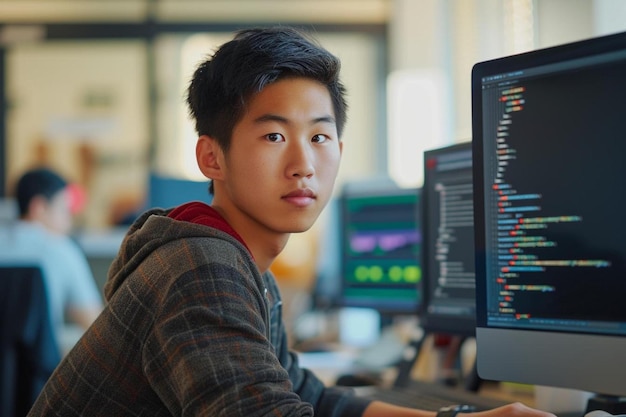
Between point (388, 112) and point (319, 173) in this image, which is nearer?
point (319, 173)

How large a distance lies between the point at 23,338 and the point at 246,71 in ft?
5.22

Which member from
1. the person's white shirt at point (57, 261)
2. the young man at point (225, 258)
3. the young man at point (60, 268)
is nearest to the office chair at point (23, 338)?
the young man at point (60, 268)

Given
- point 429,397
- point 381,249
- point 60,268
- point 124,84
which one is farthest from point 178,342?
point 124,84

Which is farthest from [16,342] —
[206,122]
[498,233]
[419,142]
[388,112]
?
[388,112]

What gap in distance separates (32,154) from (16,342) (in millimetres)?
3846

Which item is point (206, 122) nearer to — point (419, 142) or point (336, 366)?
point (336, 366)

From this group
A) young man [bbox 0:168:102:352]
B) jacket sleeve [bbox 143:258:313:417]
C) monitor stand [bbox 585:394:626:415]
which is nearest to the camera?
jacket sleeve [bbox 143:258:313:417]

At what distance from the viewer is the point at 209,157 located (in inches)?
47.3

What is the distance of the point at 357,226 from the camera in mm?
2574

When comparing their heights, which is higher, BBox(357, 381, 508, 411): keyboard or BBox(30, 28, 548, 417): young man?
BBox(30, 28, 548, 417): young man

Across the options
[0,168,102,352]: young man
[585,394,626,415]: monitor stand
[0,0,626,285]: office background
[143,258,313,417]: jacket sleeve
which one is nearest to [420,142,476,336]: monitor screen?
[585,394,626,415]: monitor stand

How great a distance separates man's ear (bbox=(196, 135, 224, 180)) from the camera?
46.9 inches

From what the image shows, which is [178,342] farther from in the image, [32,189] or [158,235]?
[32,189]

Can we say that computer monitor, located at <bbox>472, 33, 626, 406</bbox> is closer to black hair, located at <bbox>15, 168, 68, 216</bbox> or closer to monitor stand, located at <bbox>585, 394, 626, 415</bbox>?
monitor stand, located at <bbox>585, 394, 626, 415</bbox>
